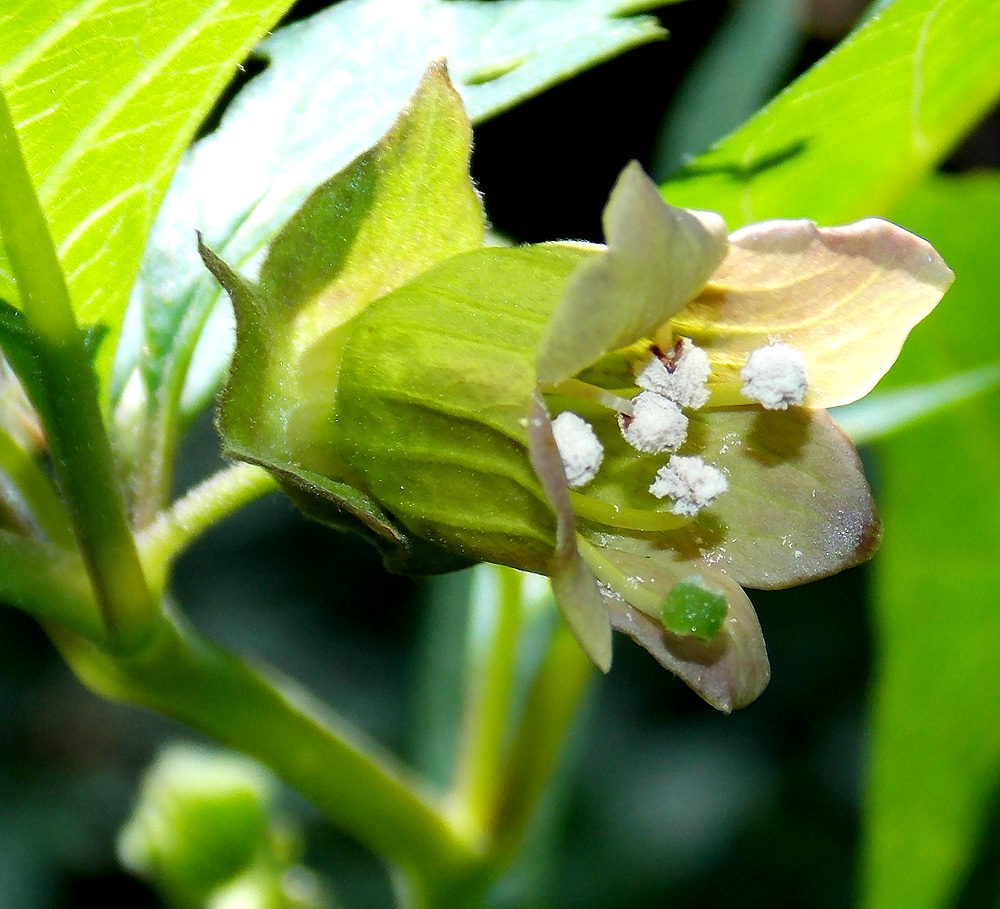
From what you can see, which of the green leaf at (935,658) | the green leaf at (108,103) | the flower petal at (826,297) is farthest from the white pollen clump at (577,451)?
the green leaf at (935,658)

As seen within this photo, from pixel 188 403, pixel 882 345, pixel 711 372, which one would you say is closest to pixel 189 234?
pixel 188 403

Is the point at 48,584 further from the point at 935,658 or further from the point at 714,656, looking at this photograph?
the point at 935,658

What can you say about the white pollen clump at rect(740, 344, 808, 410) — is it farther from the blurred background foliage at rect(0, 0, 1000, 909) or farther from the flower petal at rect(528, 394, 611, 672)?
the blurred background foliage at rect(0, 0, 1000, 909)

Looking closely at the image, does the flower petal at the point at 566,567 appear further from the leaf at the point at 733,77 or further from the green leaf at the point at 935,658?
the leaf at the point at 733,77

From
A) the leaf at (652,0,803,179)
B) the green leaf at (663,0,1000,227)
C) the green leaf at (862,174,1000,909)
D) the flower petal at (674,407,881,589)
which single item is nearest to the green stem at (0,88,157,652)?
the flower petal at (674,407,881,589)

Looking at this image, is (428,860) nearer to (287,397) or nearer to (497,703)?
(497,703)

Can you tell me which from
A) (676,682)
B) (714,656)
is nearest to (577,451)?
(714,656)

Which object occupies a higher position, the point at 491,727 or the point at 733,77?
the point at 733,77
